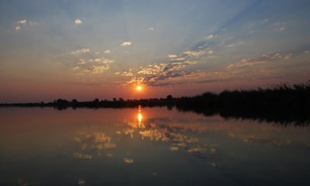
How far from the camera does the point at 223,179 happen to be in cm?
358

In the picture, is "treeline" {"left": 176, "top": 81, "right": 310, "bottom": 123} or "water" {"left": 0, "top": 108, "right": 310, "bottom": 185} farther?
"treeline" {"left": 176, "top": 81, "right": 310, "bottom": 123}

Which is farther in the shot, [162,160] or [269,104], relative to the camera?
[269,104]

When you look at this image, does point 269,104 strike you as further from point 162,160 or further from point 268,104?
point 162,160

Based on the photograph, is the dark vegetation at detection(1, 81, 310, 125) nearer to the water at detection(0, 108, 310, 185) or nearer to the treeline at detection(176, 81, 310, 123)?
the treeline at detection(176, 81, 310, 123)

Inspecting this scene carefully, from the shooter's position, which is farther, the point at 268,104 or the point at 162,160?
the point at 268,104

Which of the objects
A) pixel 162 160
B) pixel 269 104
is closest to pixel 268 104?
pixel 269 104

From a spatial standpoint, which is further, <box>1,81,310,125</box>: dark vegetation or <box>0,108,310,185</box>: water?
<box>1,81,310,125</box>: dark vegetation

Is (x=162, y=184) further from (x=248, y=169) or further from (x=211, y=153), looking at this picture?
(x=211, y=153)

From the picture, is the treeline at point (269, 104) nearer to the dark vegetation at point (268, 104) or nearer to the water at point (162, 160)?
the dark vegetation at point (268, 104)

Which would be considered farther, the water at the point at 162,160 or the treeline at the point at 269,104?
the treeline at the point at 269,104

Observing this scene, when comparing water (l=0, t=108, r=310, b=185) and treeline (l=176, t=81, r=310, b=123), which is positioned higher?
treeline (l=176, t=81, r=310, b=123)

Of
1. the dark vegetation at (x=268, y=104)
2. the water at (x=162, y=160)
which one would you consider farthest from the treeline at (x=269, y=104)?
the water at (x=162, y=160)

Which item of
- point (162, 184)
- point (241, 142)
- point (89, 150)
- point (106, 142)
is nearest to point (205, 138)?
point (241, 142)

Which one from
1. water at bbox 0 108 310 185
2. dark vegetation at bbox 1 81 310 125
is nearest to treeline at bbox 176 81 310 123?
dark vegetation at bbox 1 81 310 125
